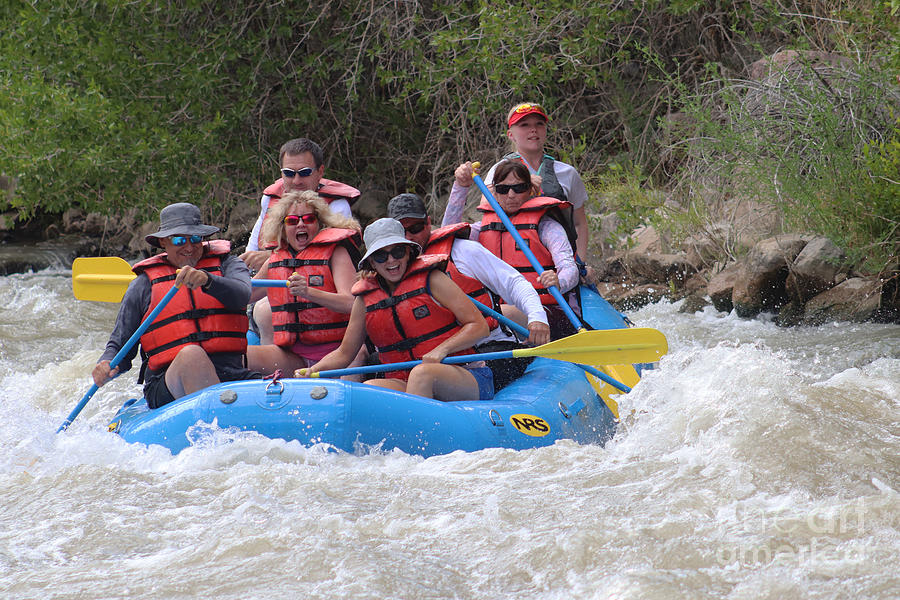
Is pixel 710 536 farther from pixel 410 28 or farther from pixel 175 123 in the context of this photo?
pixel 175 123

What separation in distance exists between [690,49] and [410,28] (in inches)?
95.8

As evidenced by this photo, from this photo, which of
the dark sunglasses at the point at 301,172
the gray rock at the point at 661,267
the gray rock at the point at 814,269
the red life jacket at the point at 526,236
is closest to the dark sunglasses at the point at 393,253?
the dark sunglasses at the point at 301,172

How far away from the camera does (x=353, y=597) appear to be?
2.35 metres

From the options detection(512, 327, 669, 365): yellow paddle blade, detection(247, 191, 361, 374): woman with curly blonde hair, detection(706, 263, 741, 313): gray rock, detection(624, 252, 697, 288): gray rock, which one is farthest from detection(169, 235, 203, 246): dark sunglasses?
detection(624, 252, 697, 288): gray rock

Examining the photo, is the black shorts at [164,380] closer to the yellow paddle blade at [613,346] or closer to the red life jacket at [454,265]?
the red life jacket at [454,265]

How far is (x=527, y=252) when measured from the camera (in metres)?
4.36

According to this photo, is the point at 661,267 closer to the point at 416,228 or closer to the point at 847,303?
the point at 847,303

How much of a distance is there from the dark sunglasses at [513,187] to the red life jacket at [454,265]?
1.96ft

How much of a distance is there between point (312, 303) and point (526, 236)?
117cm

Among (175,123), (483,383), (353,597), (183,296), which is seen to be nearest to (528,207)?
(483,383)

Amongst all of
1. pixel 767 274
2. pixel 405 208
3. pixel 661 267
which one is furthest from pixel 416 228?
pixel 661 267

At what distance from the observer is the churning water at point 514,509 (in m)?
2.40

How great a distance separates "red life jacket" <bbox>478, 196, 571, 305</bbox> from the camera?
14.6 feet

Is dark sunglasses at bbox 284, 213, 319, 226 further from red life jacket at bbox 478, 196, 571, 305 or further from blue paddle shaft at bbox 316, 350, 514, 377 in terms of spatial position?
red life jacket at bbox 478, 196, 571, 305
